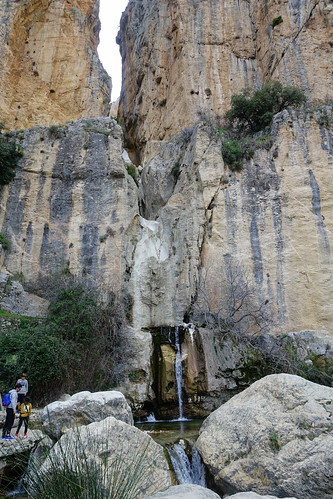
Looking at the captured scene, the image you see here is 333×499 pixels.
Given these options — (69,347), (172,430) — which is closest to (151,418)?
(172,430)

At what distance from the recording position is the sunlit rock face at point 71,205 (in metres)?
17.2

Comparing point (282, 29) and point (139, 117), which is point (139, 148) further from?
point (282, 29)

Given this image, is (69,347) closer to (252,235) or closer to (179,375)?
(179,375)

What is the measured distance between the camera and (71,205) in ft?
60.3

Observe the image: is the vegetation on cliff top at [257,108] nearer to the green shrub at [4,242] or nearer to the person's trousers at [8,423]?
the green shrub at [4,242]

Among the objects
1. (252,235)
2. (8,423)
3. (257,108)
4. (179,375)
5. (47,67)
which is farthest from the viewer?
(47,67)

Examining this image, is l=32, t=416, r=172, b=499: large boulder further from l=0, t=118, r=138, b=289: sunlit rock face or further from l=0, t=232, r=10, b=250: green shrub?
l=0, t=232, r=10, b=250: green shrub

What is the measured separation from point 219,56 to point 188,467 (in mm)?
25589

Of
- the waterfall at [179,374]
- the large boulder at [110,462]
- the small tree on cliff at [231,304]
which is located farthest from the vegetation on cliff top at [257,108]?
the large boulder at [110,462]

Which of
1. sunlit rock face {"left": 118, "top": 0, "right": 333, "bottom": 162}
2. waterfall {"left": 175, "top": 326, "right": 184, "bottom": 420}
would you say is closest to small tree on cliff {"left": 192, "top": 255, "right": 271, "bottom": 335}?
waterfall {"left": 175, "top": 326, "right": 184, "bottom": 420}

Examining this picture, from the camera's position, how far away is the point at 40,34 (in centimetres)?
2608

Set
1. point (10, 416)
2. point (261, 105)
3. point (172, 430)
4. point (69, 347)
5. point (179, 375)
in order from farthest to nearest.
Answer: point (261, 105) < point (179, 375) < point (69, 347) < point (172, 430) < point (10, 416)

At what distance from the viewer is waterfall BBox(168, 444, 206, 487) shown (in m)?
6.97

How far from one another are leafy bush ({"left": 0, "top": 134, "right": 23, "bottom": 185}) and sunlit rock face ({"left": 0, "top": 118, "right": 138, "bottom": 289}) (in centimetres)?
26
